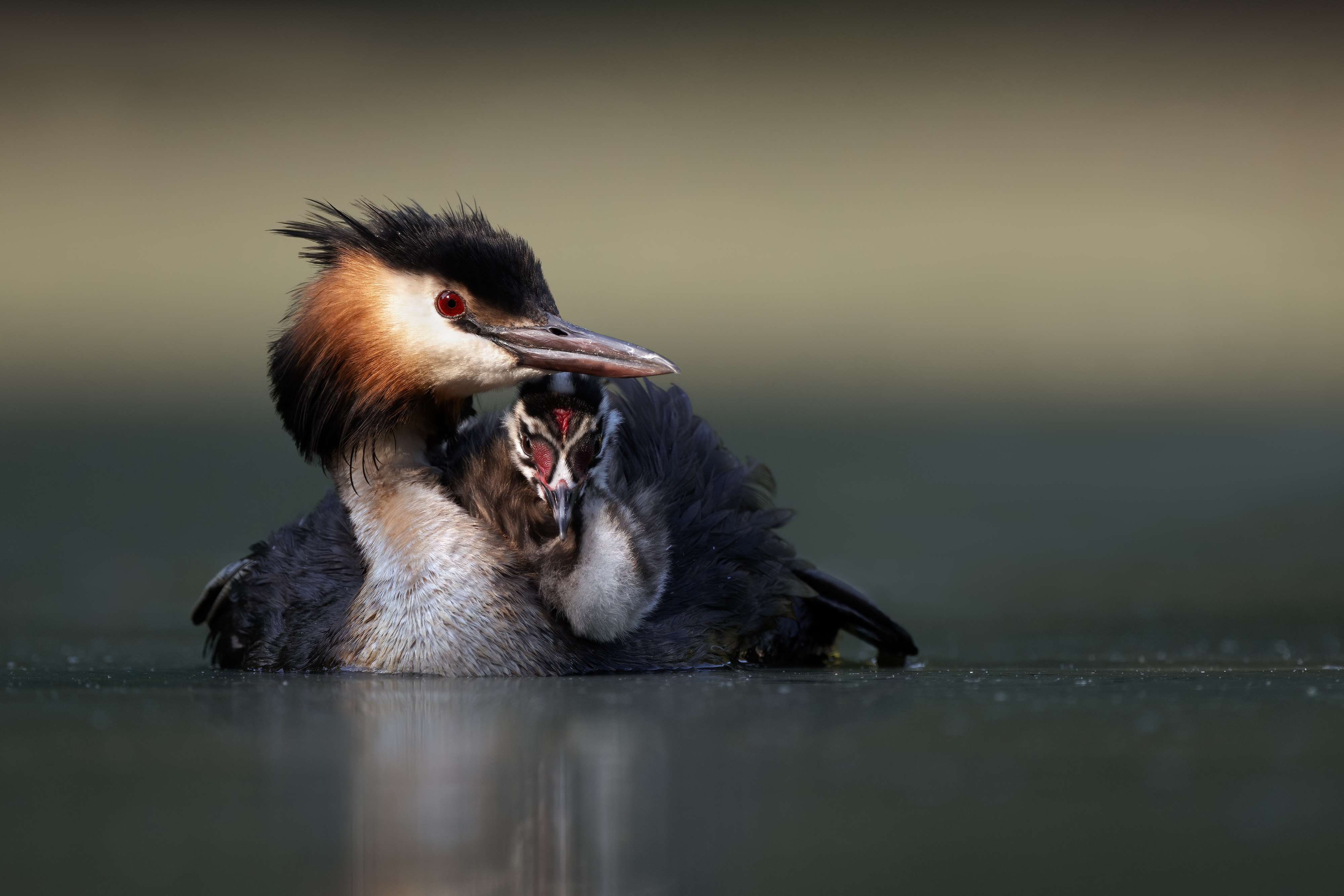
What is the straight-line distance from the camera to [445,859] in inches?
100

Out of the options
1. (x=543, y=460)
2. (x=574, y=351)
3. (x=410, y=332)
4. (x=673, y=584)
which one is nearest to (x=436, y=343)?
(x=410, y=332)

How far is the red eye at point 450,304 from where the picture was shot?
507 cm

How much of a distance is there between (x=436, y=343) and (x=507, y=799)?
2.41 m

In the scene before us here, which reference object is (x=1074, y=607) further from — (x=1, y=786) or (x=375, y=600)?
(x=1, y=786)

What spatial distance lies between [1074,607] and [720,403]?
5767 mm

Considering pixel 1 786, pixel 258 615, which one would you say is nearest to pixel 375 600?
pixel 258 615

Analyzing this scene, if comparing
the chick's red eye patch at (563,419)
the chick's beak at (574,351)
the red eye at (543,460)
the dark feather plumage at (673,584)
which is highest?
the chick's beak at (574,351)

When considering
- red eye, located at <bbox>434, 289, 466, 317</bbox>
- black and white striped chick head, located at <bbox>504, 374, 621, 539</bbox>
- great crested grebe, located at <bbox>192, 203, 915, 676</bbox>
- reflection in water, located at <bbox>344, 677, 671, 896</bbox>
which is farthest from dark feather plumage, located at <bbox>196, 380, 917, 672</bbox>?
reflection in water, located at <bbox>344, 677, 671, 896</bbox>

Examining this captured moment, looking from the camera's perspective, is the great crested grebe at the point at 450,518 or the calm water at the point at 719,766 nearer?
the calm water at the point at 719,766

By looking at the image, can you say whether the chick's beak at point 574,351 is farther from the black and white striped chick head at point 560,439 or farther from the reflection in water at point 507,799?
the reflection in water at point 507,799

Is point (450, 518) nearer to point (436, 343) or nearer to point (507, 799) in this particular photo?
point (436, 343)

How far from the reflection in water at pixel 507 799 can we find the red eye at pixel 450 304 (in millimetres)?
1427

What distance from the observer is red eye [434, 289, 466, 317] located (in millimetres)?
5070

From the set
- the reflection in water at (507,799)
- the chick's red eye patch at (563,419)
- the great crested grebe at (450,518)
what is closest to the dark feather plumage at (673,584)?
the great crested grebe at (450,518)
